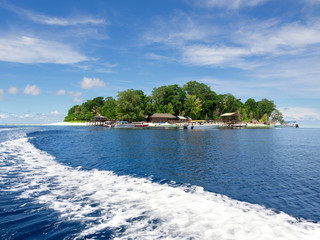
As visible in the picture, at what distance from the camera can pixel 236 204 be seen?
876 cm

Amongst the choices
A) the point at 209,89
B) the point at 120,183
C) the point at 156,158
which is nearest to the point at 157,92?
the point at 209,89

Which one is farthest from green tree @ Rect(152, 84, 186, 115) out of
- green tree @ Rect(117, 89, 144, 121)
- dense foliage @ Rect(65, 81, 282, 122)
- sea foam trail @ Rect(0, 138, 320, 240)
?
sea foam trail @ Rect(0, 138, 320, 240)

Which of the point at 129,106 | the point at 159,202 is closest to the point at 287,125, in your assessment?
the point at 129,106

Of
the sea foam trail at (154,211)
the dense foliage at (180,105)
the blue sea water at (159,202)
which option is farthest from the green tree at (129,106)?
the sea foam trail at (154,211)

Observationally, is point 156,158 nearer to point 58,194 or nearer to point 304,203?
point 58,194

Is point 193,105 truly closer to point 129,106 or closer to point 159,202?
point 129,106

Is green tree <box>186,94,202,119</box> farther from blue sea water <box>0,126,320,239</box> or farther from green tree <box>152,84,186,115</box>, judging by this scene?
blue sea water <box>0,126,320,239</box>

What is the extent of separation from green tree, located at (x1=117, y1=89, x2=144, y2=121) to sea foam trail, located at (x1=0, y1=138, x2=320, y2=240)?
85496 millimetres

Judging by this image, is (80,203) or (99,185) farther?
(99,185)

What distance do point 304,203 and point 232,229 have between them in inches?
198

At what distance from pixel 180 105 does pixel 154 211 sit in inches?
4092

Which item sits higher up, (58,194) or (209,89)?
(209,89)

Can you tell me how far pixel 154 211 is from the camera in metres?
7.91

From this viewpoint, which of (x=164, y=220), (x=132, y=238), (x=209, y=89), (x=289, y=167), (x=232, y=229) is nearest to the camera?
(x=132, y=238)
